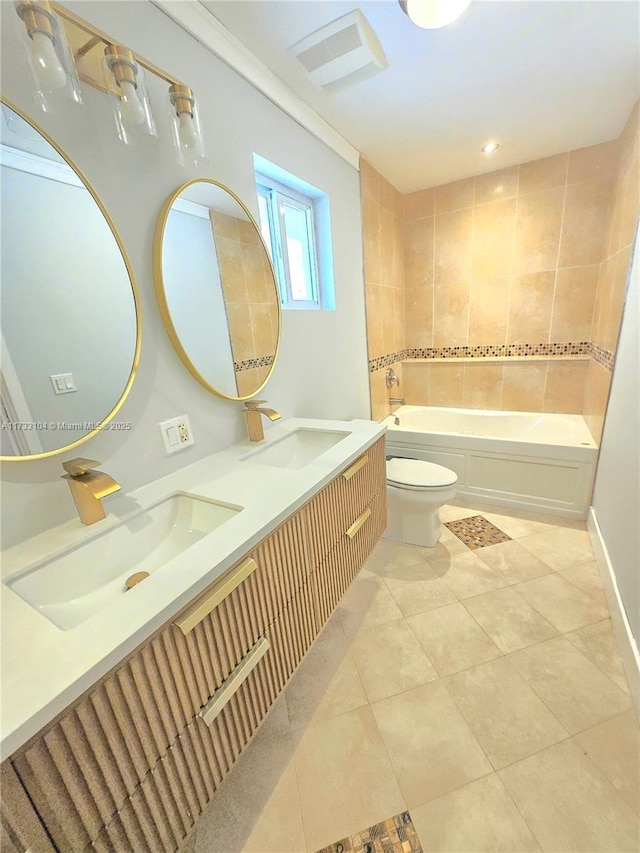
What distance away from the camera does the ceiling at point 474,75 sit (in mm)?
1164

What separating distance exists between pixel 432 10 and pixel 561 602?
2379 mm

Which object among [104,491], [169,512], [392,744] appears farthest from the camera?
[392,744]

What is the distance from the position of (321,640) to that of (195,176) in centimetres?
192

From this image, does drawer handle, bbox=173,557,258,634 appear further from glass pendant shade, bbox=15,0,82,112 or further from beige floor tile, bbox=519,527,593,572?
beige floor tile, bbox=519,527,593,572

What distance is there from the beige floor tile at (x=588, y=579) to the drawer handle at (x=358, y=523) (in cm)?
118

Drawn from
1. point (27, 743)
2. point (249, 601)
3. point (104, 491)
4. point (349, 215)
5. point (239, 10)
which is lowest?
point (249, 601)

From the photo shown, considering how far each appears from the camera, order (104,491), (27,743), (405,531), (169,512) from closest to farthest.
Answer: (27,743)
(104,491)
(169,512)
(405,531)

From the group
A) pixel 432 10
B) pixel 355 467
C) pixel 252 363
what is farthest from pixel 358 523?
pixel 432 10

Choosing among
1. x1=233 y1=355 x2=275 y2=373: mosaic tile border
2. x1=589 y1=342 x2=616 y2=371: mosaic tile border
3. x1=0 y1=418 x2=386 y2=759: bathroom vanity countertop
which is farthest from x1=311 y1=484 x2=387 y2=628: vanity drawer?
x1=589 y1=342 x2=616 y2=371: mosaic tile border

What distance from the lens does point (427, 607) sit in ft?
5.25

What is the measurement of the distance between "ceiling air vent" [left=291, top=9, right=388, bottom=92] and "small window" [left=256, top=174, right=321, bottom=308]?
44cm

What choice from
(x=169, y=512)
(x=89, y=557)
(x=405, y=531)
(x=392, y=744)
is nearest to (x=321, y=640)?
(x=392, y=744)

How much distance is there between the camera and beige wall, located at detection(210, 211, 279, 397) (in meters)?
1.27

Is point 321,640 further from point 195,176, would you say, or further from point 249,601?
point 195,176
